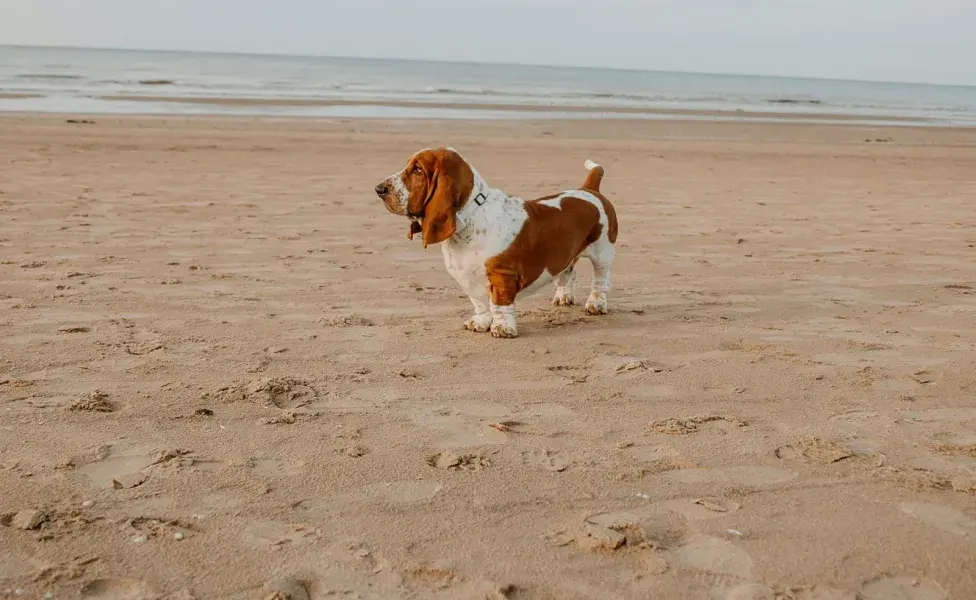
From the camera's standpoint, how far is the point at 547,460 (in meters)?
3.53

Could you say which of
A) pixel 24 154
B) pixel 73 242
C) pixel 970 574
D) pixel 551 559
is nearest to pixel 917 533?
pixel 970 574

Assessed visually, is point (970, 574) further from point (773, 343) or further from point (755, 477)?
point (773, 343)

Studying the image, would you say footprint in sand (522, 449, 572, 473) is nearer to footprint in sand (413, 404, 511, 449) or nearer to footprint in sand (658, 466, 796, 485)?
footprint in sand (413, 404, 511, 449)

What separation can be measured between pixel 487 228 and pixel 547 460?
6.21 ft

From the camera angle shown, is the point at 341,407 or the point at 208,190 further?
the point at 208,190

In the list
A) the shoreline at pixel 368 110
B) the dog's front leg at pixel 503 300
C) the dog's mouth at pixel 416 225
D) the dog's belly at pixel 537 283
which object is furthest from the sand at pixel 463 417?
the shoreline at pixel 368 110

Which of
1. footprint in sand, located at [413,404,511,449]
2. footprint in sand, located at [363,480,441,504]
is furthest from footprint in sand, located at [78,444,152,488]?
footprint in sand, located at [413,404,511,449]

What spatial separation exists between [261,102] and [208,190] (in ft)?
69.4

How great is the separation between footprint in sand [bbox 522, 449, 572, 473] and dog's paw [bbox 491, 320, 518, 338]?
162 centimetres

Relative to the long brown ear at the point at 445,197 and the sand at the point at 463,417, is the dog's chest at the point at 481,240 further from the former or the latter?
the sand at the point at 463,417

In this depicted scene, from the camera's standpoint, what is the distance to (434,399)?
4195 millimetres

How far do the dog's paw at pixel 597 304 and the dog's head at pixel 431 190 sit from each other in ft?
4.17

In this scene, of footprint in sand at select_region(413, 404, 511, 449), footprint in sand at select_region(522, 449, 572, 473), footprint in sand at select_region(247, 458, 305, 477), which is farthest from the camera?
footprint in sand at select_region(413, 404, 511, 449)

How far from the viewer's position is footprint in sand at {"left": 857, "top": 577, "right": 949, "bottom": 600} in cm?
261
